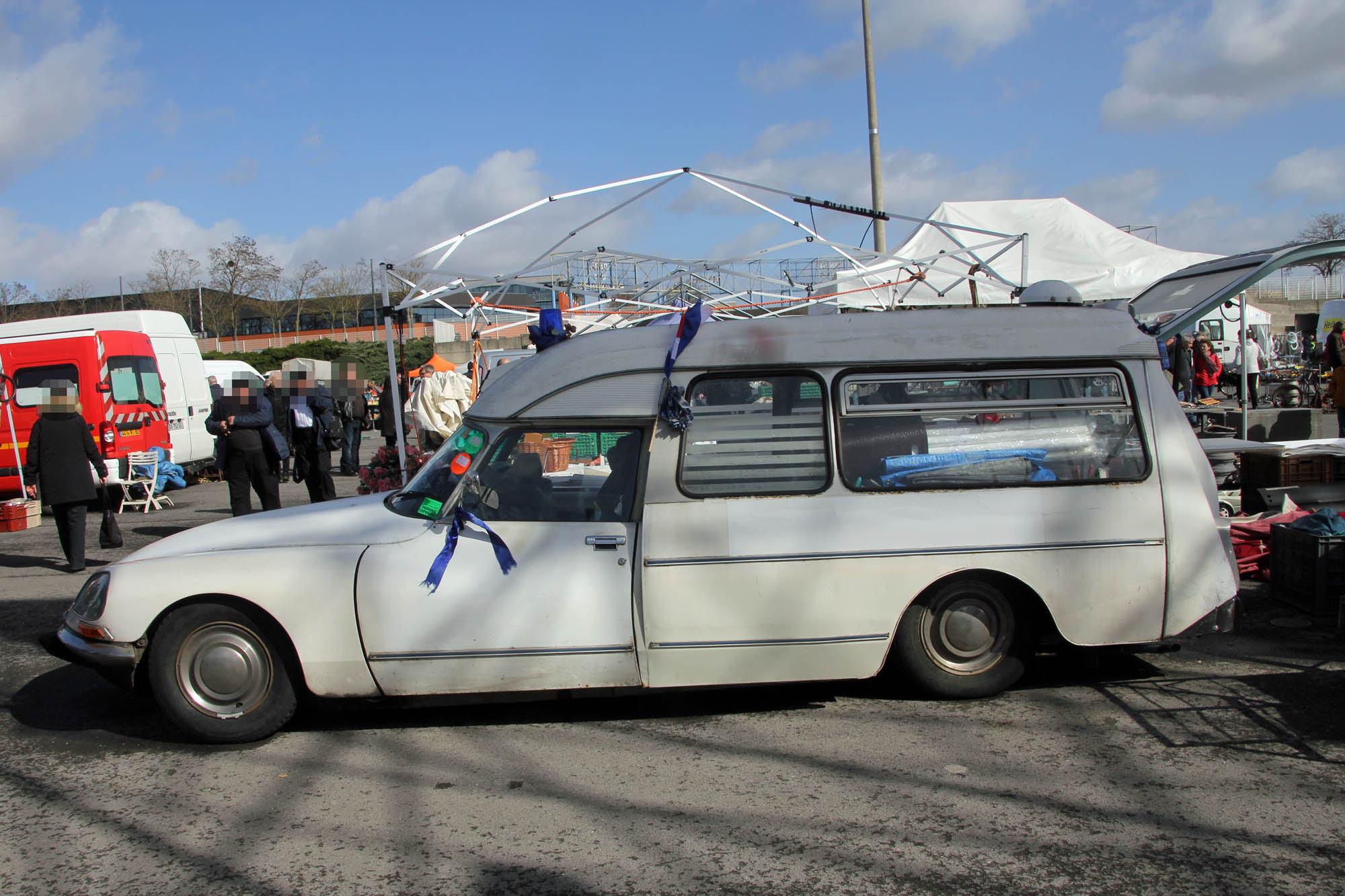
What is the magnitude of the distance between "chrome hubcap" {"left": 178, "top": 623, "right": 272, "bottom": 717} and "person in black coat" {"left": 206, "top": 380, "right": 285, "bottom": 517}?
4946 millimetres

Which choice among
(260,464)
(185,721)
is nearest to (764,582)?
(185,721)

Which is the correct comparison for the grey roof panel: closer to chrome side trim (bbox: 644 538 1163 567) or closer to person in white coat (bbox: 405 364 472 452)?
chrome side trim (bbox: 644 538 1163 567)

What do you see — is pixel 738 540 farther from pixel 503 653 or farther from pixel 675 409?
pixel 503 653

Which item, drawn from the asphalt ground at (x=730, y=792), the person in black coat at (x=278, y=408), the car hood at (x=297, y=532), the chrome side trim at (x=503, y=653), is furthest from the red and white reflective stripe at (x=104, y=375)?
the chrome side trim at (x=503, y=653)

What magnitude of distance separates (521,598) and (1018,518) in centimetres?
243

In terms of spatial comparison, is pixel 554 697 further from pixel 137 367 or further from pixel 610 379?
pixel 137 367

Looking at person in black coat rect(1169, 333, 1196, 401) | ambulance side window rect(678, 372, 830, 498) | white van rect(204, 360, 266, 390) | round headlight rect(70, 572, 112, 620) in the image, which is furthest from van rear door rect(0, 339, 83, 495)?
person in black coat rect(1169, 333, 1196, 401)

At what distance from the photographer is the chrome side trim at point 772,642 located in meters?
4.48

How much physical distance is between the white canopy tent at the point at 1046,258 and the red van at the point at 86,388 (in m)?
11.1

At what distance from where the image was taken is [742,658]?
4.54 m

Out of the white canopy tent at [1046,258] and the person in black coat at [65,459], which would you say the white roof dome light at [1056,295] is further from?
the white canopy tent at [1046,258]

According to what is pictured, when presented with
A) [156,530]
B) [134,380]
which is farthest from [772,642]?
[134,380]

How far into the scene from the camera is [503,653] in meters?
4.43

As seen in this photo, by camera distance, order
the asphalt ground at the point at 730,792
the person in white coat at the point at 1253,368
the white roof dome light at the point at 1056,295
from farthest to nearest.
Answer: the person in white coat at the point at 1253,368, the white roof dome light at the point at 1056,295, the asphalt ground at the point at 730,792
